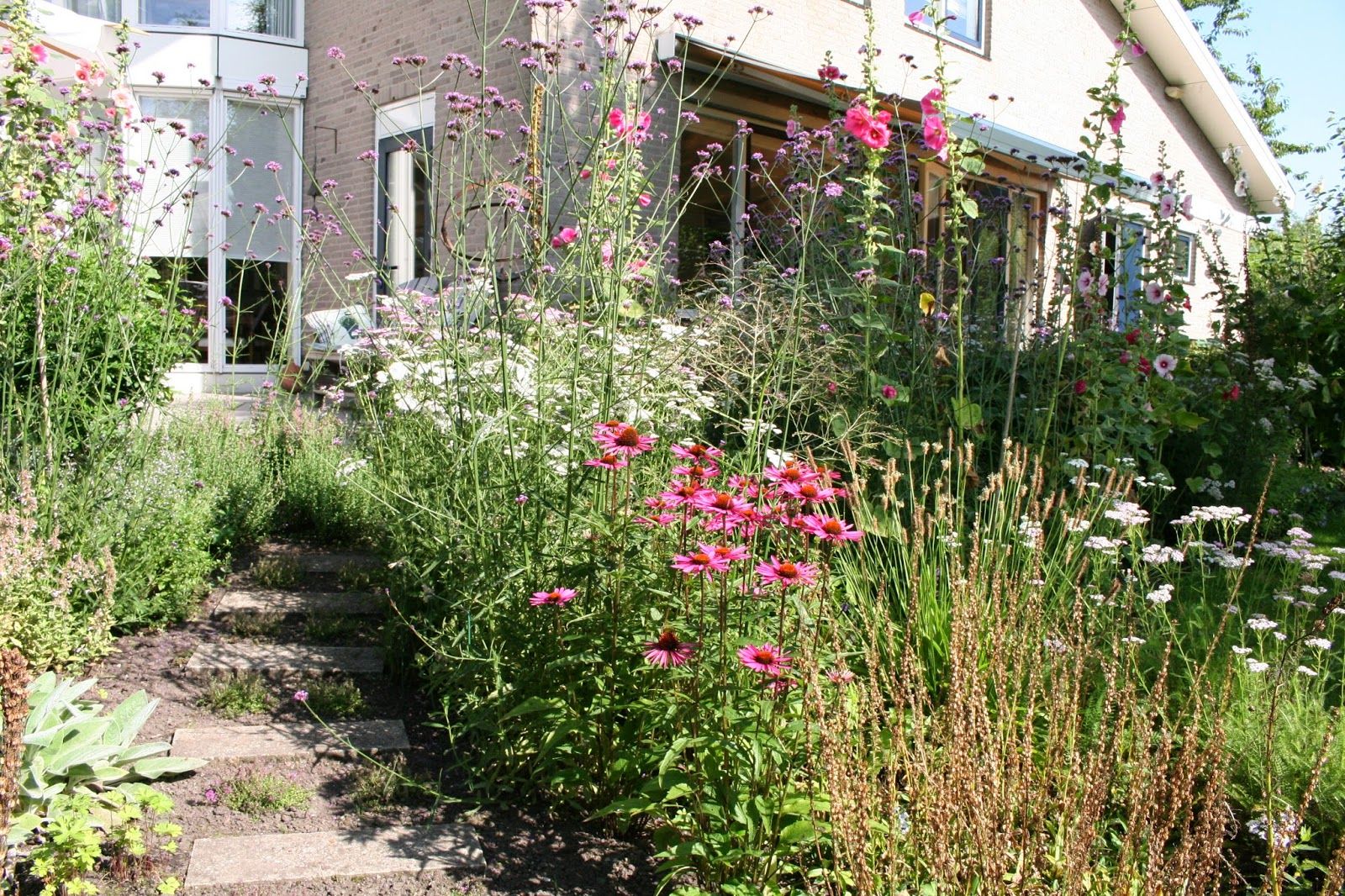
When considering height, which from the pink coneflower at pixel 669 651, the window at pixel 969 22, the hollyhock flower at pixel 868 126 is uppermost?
the window at pixel 969 22

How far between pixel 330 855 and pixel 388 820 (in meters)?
0.20

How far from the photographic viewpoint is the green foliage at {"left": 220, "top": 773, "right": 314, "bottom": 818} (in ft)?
8.23

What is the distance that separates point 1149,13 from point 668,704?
1435 centimetres

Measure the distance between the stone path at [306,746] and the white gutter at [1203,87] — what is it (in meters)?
13.3

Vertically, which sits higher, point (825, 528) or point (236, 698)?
point (825, 528)

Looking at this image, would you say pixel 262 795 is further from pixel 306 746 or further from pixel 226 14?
pixel 226 14

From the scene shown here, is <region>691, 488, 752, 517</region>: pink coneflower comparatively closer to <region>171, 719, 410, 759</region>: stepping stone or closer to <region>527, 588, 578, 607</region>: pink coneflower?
<region>527, 588, 578, 607</region>: pink coneflower

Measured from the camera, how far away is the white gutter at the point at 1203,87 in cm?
1377

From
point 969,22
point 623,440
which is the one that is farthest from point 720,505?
point 969,22

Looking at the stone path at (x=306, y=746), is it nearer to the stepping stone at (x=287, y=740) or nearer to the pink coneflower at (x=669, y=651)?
the stepping stone at (x=287, y=740)

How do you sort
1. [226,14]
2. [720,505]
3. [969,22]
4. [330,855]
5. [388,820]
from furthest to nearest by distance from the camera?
1. [969,22]
2. [226,14]
3. [388,820]
4. [330,855]
5. [720,505]

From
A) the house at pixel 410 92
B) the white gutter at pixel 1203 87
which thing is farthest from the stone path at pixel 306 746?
the white gutter at pixel 1203 87

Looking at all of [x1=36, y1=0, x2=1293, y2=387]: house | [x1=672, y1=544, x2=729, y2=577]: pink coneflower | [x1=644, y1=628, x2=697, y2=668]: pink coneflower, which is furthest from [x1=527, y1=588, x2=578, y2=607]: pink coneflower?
[x1=36, y1=0, x2=1293, y2=387]: house

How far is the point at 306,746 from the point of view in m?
2.84
